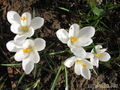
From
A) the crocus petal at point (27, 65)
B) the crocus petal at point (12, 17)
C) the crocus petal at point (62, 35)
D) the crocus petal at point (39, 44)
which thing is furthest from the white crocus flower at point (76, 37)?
the crocus petal at point (12, 17)

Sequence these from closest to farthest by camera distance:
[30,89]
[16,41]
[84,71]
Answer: [16,41], [84,71], [30,89]

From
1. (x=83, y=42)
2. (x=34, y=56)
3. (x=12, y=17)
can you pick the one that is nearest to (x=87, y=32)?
(x=83, y=42)

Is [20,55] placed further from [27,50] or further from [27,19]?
[27,19]

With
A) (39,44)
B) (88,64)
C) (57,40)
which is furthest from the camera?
(57,40)

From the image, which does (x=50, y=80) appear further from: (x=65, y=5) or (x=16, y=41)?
(x=65, y=5)

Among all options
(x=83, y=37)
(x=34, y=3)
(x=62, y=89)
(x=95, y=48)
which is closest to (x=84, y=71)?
(x=95, y=48)

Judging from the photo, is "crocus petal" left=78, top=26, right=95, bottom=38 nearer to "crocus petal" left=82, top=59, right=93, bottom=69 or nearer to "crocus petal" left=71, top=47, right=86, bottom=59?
"crocus petal" left=71, top=47, right=86, bottom=59
